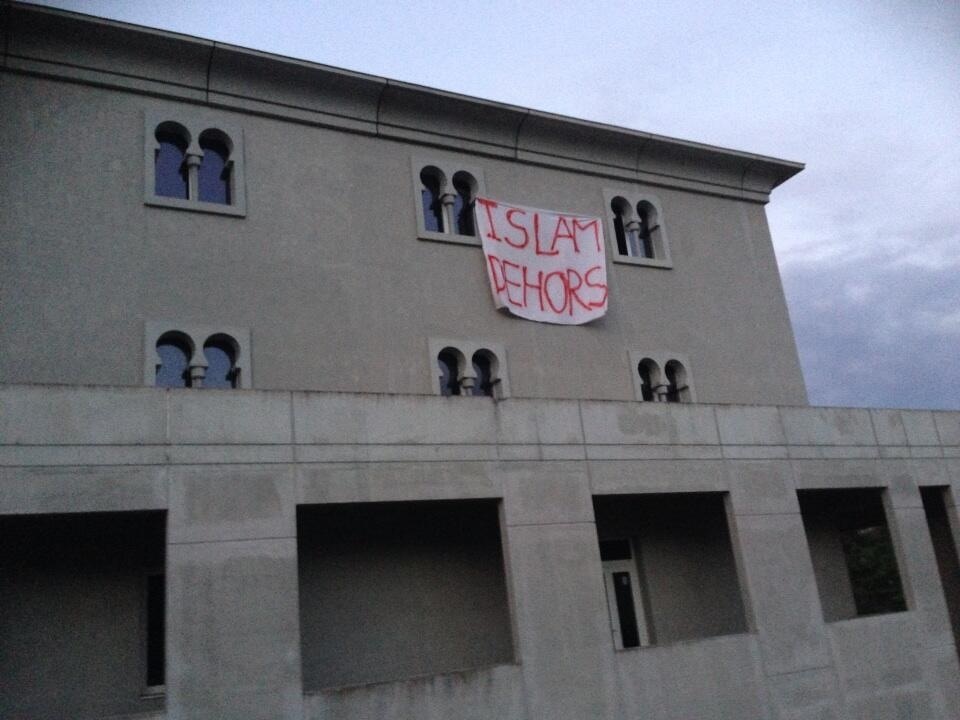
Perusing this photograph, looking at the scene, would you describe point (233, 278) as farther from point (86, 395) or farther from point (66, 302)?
point (86, 395)

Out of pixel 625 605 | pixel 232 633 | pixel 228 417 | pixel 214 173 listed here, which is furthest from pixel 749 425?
pixel 214 173

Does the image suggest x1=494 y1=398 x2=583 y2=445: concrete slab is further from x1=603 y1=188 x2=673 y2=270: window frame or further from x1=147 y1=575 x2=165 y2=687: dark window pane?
x1=603 y1=188 x2=673 y2=270: window frame

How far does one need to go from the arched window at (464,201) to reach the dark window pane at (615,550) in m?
6.65

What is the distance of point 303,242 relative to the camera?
54.5 ft

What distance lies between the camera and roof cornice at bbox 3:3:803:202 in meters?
15.3

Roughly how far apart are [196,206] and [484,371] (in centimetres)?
604

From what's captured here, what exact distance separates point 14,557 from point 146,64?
333 inches

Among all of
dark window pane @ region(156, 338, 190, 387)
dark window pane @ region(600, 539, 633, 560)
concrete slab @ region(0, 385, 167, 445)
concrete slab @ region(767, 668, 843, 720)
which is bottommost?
concrete slab @ region(767, 668, 843, 720)

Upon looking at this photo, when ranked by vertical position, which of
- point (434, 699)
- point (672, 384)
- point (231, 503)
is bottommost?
point (434, 699)

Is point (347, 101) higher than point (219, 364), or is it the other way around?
point (347, 101)

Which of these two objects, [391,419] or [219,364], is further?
[219,364]

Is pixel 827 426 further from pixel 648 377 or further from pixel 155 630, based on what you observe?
pixel 155 630

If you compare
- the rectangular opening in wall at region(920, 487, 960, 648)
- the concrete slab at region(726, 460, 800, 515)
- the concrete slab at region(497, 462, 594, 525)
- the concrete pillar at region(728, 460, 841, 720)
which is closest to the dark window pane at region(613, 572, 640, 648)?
the concrete pillar at region(728, 460, 841, 720)

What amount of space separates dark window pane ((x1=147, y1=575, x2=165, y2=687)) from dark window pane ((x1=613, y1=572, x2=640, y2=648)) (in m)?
8.21
